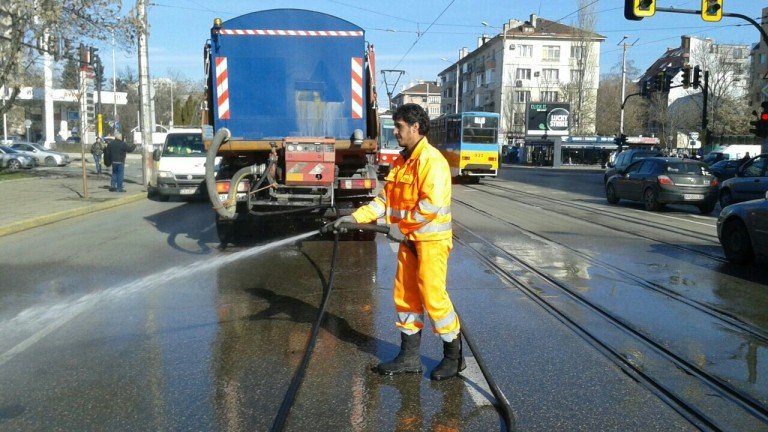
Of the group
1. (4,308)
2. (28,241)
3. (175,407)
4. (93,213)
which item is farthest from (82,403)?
(93,213)

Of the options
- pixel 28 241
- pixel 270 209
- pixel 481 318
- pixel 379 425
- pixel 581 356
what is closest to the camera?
pixel 379 425

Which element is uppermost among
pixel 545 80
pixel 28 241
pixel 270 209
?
pixel 545 80

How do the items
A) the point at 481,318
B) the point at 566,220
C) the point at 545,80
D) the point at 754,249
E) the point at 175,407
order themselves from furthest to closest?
1. the point at 545,80
2. the point at 566,220
3. the point at 754,249
4. the point at 481,318
5. the point at 175,407

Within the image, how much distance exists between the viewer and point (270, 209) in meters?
10.0

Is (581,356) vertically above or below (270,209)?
below

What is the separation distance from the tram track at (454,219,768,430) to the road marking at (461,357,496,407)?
1.08m

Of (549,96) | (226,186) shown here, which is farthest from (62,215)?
(549,96)

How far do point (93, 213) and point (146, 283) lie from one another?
9069mm

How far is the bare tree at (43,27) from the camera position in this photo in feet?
66.7

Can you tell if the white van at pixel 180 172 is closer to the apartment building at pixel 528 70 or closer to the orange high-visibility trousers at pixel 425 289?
the orange high-visibility trousers at pixel 425 289

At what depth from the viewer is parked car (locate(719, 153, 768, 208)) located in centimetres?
1750

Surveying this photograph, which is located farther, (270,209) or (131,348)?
(270,209)

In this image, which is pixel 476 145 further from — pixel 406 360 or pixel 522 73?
pixel 522 73

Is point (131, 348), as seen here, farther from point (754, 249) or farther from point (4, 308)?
point (754, 249)
